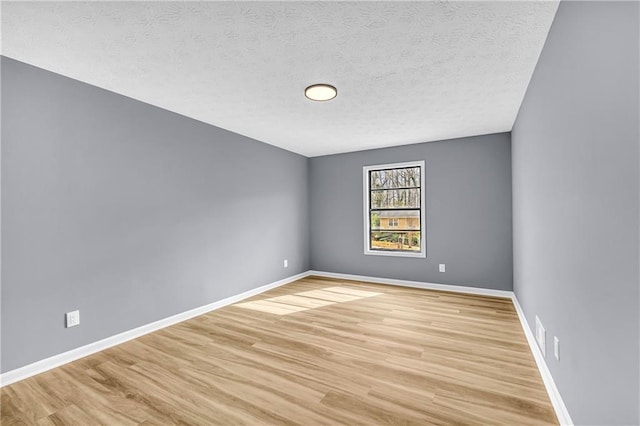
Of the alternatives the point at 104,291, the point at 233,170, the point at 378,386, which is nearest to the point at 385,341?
the point at 378,386

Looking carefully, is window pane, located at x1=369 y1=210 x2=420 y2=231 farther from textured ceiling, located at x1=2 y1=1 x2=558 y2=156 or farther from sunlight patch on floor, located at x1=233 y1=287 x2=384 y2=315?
textured ceiling, located at x1=2 y1=1 x2=558 y2=156

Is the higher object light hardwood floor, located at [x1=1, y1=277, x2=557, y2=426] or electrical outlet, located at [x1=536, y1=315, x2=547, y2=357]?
electrical outlet, located at [x1=536, y1=315, x2=547, y2=357]

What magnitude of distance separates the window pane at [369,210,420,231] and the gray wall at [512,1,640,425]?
9.16ft

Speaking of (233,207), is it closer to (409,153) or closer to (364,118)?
(364,118)

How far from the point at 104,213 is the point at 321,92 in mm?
2287

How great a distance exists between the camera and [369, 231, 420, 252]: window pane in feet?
15.9

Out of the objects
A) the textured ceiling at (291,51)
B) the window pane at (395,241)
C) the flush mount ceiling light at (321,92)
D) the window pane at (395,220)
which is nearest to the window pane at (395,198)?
the window pane at (395,220)

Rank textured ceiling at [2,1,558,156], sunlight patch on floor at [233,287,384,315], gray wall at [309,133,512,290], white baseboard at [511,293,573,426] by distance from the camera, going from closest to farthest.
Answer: white baseboard at [511,293,573,426], textured ceiling at [2,1,558,156], sunlight patch on floor at [233,287,384,315], gray wall at [309,133,512,290]

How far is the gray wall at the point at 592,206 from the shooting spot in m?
0.95

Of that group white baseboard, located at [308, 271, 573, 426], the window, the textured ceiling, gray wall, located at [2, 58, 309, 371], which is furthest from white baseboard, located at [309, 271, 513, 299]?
the textured ceiling

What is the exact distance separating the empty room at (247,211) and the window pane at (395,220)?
974 millimetres

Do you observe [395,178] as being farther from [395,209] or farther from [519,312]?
[519,312]

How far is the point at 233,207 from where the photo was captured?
4.00 meters

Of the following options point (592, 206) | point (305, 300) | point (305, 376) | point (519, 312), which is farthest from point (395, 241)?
point (592, 206)
